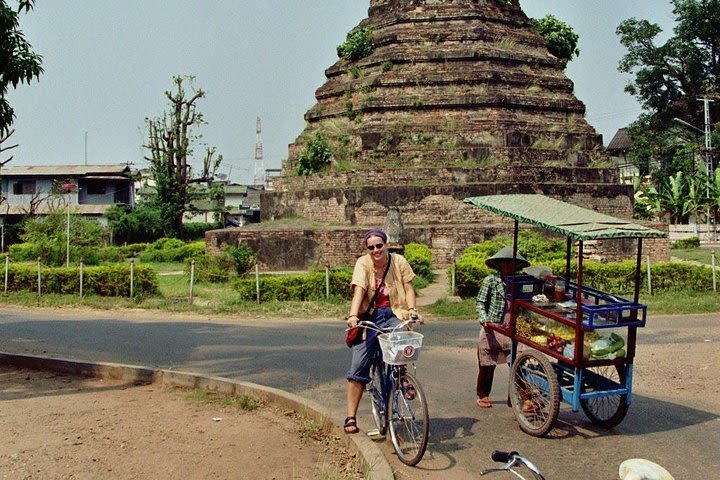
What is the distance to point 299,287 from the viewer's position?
15266 millimetres

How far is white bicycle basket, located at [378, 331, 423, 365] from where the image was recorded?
17.7 ft

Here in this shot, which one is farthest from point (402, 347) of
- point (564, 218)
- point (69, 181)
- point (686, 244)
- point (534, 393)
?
point (69, 181)

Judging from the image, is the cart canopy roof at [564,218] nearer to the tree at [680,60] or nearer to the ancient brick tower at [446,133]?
the ancient brick tower at [446,133]

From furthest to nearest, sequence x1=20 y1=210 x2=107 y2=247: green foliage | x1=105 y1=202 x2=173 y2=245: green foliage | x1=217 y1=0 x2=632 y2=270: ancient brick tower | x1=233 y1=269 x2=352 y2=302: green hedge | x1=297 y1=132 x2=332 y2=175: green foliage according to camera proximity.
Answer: x1=105 y1=202 x2=173 y2=245: green foliage, x1=20 y1=210 x2=107 y2=247: green foliage, x1=297 y1=132 x2=332 y2=175: green foliage, x1=217 y1=0 x2=632 y2=270: ancient brick tower, x1=233 y1=269 x2=352 y2=302: green hedge

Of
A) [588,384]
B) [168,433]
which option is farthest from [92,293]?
[588,384]

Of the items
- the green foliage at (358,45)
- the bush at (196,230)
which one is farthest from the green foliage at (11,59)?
the bush at (196,230)

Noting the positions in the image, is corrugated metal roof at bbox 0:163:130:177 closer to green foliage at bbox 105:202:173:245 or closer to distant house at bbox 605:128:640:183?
green foliage at bbox 105:202:173:245

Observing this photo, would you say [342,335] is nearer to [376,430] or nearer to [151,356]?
[151,356]

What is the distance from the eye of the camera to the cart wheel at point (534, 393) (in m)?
5.77

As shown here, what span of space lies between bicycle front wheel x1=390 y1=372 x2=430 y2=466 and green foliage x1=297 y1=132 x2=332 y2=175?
1730 cm

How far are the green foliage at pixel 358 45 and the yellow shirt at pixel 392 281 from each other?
62.8 ft

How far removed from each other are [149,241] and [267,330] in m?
27.3

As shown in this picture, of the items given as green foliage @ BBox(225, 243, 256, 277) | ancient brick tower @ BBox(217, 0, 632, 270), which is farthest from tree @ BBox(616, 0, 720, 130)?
green foliage @ BBox(225, 243, 256, 277)

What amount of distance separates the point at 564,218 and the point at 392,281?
56.3 inches
